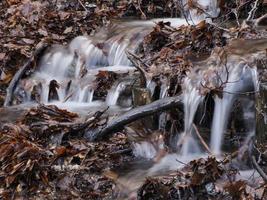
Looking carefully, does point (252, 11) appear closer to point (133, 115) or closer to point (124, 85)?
point (124, 85)

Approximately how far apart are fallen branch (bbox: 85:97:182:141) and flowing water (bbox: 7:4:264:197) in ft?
0.56

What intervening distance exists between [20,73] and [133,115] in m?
2.82

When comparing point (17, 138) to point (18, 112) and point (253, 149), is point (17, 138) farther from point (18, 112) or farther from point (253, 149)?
point (253, 149)

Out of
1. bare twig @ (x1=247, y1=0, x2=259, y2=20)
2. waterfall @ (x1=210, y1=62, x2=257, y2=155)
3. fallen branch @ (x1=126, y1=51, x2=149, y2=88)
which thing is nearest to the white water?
fallen branch @ (x1=126, y1=51, x2=149, y2=88)

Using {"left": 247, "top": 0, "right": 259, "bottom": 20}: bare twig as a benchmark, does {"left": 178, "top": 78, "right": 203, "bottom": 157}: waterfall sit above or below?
below

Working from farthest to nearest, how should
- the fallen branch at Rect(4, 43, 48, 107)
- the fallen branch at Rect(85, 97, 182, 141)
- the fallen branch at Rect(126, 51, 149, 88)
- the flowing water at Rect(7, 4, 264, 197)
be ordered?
the fallen branch at Rect(4, 43, 48, 107), the fallen branch at Rect(126, 51, 149, 88), the fallen branch at Rect(85, 97, 182, 141), the flowing water at Rect(7, 4, 264, 197)

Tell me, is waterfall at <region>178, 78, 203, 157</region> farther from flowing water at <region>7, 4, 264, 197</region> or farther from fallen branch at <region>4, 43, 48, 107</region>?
fallen branch at <region>4, 43, 48, 107</region>

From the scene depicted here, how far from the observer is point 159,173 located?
4914 millimetres

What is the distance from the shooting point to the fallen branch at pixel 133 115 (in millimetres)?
5531

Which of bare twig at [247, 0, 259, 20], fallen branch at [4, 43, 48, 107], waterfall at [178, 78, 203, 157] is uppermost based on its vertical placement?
bare twig at [247, 0, 259, 20]

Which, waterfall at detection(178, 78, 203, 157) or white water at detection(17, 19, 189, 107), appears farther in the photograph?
white water at detection(17, 19, 189, 107)

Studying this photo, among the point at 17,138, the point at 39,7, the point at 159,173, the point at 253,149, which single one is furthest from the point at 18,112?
the point at 39,7

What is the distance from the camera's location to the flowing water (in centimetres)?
541

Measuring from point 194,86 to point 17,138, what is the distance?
1933mm
